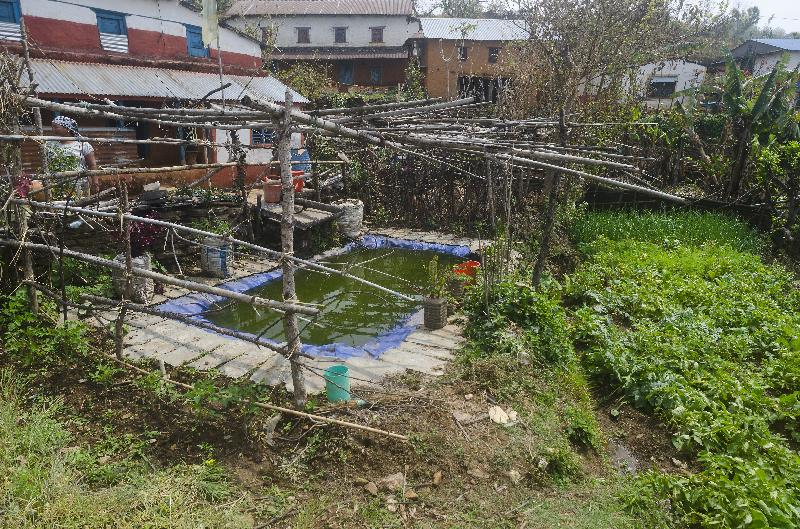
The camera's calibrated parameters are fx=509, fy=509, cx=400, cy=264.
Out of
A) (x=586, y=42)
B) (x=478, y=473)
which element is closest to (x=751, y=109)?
(x=586, y=42)

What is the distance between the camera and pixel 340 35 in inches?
1305

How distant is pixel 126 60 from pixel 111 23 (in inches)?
44.0

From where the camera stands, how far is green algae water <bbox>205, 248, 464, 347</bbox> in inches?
310

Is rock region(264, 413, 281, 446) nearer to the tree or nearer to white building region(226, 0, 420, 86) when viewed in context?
the tree

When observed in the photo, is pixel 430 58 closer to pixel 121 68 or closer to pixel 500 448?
pixel 121 68

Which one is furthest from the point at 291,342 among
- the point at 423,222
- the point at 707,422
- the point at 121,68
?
the point at 121,68

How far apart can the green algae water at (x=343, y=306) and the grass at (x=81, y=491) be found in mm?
2575

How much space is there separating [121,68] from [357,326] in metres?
13.0

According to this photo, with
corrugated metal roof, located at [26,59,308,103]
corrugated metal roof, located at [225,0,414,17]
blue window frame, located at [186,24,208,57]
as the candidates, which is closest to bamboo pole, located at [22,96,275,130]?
corrugated metal roof, located at [26,59,308,103]

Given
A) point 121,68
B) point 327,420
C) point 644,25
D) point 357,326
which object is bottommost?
point 357,326

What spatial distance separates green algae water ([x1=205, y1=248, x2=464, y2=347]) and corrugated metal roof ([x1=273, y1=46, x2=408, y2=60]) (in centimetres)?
2282

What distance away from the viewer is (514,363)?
596 cm

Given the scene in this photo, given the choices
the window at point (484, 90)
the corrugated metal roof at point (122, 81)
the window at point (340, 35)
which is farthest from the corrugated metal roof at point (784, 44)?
the corrugated metal roof at point (122, 81)

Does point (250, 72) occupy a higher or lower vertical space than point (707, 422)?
higher
